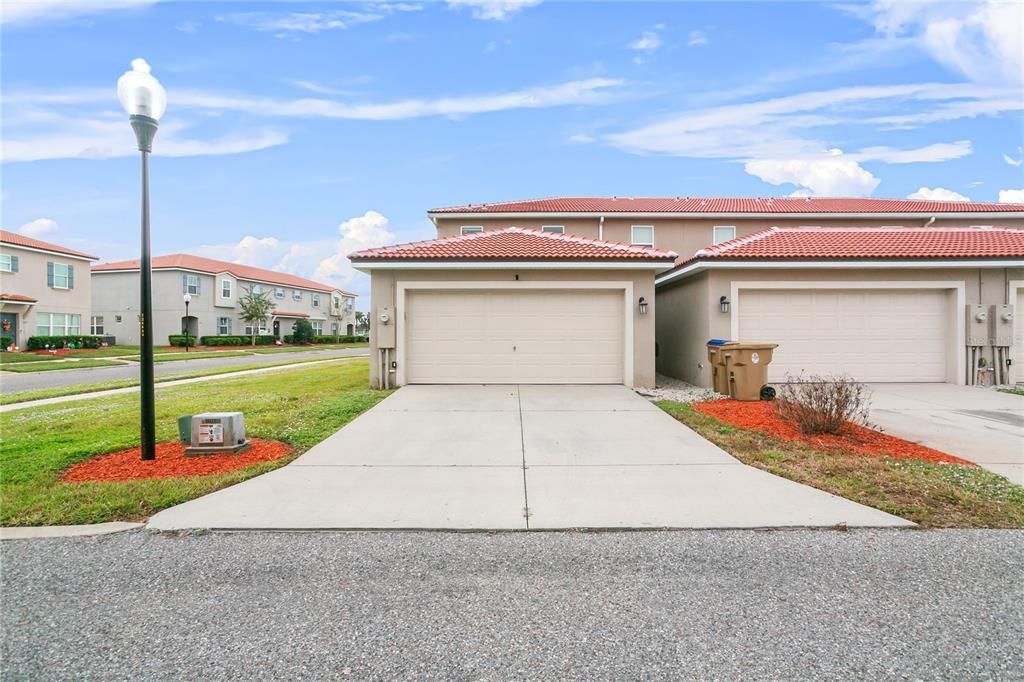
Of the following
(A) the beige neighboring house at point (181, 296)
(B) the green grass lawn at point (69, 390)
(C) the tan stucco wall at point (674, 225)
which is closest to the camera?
(B) the green grass lawn at point (69, 390)

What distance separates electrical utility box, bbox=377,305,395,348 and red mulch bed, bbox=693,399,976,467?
6.94 m

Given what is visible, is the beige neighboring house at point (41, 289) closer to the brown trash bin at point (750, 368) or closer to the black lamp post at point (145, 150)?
the black lamp post at point (145, 150)

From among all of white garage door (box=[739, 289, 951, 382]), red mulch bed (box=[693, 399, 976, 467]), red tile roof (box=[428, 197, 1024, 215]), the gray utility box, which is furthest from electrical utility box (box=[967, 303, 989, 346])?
the gray utility box

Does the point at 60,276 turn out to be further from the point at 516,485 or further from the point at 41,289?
the point at 516,485

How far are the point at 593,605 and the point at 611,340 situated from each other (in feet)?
29.8

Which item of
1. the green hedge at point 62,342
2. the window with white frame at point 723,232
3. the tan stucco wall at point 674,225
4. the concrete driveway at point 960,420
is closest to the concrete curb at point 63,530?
the concrete driveway at point 960,420

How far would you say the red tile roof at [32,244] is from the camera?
86.9ft

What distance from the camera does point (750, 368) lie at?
31.6 ft

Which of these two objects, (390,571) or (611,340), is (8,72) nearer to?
(390,571)

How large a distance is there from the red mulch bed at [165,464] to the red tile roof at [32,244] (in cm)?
3124

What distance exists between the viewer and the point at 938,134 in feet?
47.9

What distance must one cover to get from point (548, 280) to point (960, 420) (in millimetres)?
7778

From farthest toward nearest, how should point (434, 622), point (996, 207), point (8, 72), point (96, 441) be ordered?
1. point (996, 207)
2. point (96, 441)
3. point (8, 72)
4. point (434, 622)

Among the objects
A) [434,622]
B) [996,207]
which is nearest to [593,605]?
[434,622]
